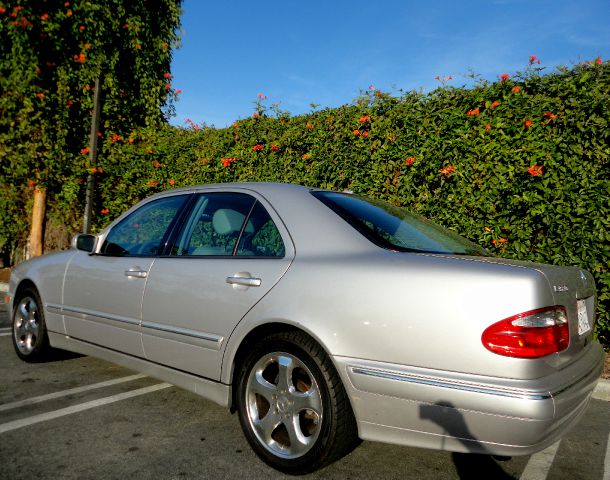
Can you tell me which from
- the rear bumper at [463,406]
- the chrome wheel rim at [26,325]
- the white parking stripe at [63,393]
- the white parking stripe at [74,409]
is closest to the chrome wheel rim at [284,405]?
the rear bumper at [463,406]

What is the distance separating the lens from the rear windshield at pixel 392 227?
266 centimetres

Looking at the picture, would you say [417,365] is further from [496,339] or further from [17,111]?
[17,111]

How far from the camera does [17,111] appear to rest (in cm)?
985

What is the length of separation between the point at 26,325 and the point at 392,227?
361 centimetres

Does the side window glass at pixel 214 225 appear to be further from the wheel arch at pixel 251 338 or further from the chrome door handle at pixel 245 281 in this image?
the wheel arch at pixel 251 338

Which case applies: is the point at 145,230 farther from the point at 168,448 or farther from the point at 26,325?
the point at 26,325

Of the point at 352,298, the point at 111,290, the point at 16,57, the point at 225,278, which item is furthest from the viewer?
A: the point at 16,57

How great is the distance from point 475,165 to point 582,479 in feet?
11.3

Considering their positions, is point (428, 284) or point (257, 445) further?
point (257, 445)

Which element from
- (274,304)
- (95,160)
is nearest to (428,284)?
(274,304)

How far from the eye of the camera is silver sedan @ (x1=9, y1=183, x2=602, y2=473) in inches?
79.6

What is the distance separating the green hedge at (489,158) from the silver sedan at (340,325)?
2.21 m

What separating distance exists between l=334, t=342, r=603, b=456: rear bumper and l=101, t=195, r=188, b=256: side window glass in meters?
1.83

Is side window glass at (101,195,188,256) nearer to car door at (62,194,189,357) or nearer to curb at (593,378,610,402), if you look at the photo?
car door at (62,194,189,357)
